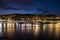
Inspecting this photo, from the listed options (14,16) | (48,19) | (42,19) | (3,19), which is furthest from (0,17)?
(48,19)

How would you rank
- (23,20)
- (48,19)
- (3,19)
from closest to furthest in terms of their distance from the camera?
(3,19) < (23,20) < (48,19)

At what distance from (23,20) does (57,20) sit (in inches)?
1172

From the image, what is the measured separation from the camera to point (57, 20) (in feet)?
461

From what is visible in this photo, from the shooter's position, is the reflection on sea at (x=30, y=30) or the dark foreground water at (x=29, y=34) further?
the reflection on sea at (x=30, y=30)

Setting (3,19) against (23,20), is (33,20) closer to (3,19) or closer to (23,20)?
(23,20)

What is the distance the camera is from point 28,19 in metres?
128

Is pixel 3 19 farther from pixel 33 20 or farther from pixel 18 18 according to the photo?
pixel 33 20

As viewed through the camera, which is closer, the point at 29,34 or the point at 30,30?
the point at 29,34

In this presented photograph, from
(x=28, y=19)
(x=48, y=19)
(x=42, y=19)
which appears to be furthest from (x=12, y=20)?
(x=48, y=19)

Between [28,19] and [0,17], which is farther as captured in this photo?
[28,19]

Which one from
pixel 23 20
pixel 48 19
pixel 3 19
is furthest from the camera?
pixel 48 19

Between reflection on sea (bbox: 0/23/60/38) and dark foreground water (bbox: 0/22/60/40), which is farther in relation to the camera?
reflection on sea (bbox: 0/23/60/38)

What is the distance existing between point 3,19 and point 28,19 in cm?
1912

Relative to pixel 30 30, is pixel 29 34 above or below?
below
